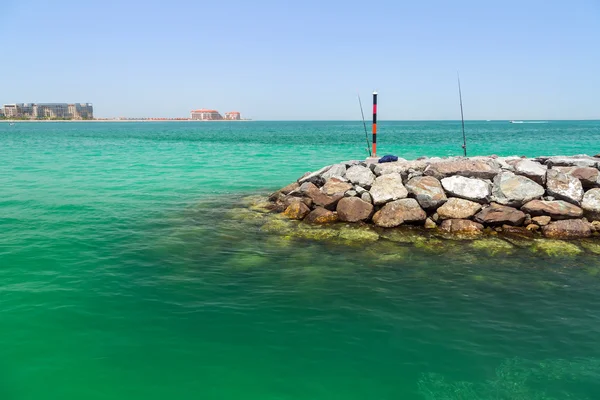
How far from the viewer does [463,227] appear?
12.1 m

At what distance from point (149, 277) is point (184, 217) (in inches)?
216

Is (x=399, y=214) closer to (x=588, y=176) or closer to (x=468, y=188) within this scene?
(x=468, y=188)

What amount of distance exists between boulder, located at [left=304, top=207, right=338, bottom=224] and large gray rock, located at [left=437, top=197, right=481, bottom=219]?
304cm

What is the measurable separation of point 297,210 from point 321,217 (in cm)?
90

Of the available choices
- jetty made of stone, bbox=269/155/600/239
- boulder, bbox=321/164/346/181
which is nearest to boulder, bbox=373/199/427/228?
jetty made of stone, bbox=269/155/600/239

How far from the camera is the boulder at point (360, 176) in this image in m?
14.2

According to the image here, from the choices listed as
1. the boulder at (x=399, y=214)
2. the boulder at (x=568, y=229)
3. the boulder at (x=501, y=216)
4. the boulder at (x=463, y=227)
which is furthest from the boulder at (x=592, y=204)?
the boulder at (x=399, y=214)

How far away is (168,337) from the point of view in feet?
21.8

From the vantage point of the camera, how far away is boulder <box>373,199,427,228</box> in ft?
41.1

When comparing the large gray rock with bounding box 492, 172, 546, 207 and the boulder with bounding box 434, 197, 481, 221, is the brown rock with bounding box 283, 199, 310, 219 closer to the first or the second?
the boulder with bounding box 434, 197, 481, 221

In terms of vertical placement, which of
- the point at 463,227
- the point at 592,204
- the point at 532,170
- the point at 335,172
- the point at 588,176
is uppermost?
the point at 335,172

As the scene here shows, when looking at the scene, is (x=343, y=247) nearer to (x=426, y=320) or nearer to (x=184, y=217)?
(x=426, y=320)

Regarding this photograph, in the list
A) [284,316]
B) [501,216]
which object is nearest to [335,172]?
[501,216]

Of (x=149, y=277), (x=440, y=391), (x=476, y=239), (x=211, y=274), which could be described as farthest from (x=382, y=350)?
(x=476, y=239)
